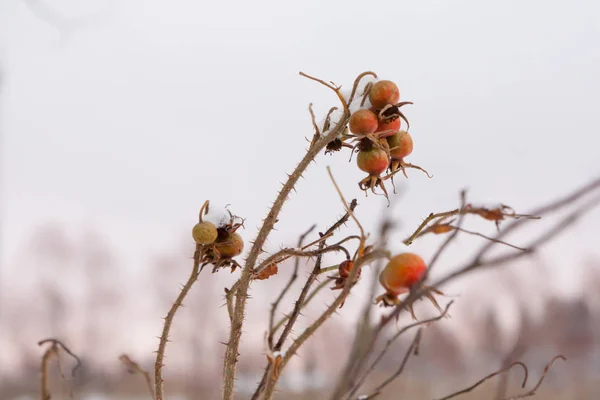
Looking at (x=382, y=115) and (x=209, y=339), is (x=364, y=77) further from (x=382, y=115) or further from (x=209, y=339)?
(x=209, y=339)

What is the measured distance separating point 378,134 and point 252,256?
17 cm

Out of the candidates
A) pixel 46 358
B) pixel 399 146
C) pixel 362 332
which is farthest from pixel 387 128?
pixel 46 358

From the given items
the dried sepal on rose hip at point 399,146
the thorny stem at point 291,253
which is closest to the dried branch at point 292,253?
the thorny stem at point 291,253

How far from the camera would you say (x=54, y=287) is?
716 cm

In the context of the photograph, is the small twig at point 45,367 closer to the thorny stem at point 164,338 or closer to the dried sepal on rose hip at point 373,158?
the thorny stem at point 164,338

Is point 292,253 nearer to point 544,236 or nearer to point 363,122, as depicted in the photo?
point 363,122

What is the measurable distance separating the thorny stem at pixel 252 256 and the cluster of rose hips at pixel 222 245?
69 millimetres

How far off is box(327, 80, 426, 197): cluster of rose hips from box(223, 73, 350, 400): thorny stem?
0.02 m

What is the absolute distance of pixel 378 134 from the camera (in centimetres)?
55

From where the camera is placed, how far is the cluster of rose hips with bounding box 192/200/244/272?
591mm

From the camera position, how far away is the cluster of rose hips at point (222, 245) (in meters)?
0.59

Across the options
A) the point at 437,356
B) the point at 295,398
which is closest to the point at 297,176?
the point at 295,398

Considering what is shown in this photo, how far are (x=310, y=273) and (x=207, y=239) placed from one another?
0.36 ft

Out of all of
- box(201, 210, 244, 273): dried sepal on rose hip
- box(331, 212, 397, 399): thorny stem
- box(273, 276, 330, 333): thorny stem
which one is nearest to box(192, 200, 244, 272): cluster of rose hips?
box(201, 210, 244, 273): dried sepal on rose hip
